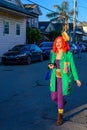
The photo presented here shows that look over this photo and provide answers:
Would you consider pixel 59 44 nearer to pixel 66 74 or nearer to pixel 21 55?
pixel 66 74

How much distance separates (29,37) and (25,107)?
29.7 m

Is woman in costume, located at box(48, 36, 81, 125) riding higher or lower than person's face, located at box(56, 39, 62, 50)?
lower

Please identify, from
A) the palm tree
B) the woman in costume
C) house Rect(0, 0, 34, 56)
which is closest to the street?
the woman in costume

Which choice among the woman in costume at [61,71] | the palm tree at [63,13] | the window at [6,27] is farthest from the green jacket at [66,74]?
the palm tree at [63,13]

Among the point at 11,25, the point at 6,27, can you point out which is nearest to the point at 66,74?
the point at 6,27

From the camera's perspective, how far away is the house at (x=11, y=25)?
29.7 metres

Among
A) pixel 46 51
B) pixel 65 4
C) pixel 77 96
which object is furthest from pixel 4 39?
pixel 65 4

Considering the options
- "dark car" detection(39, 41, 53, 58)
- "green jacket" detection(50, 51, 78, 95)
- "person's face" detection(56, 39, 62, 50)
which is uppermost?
"person's face" detection(56, 39, 62, 50)

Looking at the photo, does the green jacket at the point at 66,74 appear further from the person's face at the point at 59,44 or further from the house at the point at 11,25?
the house at the point at 11,25

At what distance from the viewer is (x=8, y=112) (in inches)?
333

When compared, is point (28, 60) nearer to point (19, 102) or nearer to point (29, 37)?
point (29, 37)

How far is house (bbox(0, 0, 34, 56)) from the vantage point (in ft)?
97.5

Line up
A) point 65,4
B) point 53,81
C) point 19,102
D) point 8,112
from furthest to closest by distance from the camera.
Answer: point 65,4, point 19,102, point 8,112, point 53,81

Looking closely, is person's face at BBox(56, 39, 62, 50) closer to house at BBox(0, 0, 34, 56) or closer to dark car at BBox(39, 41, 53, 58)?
house at BBox(0, 0, 34, 56)
